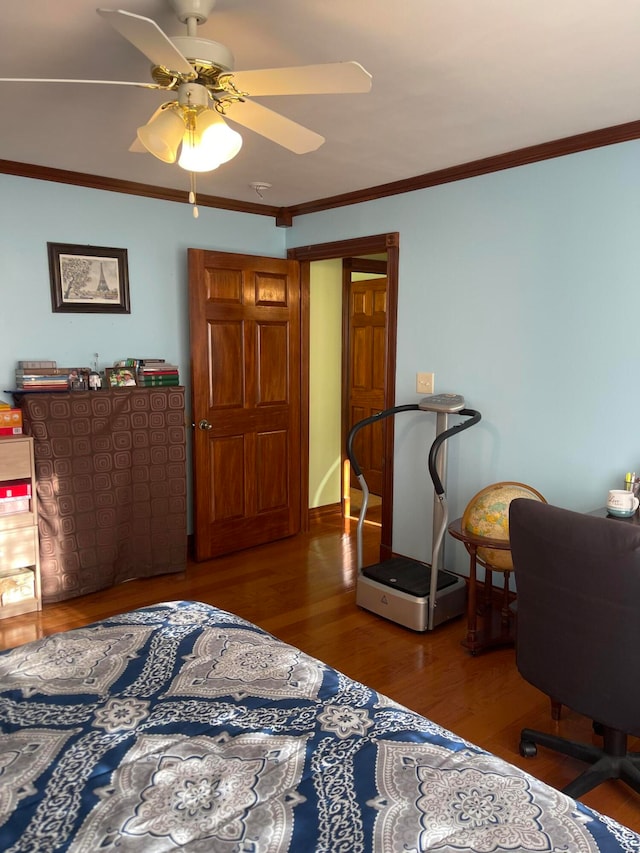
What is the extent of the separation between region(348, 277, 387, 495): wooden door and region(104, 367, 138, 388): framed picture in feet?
7.71

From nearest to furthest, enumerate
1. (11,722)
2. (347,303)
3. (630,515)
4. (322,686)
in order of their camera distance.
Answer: (11,722) → (322,686) → (630,515) → (347,303)

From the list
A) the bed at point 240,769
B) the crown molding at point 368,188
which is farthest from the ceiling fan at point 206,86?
the crown molding at point 368,188

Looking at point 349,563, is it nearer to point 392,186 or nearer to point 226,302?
point 226,302

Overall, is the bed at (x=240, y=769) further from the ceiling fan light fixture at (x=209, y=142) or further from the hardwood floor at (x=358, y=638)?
the ceiling fan light fixture at (x=209, y=142)

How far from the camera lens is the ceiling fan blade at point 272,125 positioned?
205 centimetres

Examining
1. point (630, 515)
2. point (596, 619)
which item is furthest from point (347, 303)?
point (596, 619)

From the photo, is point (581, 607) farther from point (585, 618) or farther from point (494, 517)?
point (494, 517)

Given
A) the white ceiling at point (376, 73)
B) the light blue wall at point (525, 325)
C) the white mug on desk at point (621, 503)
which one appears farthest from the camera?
the light blue wall at point (525, 325)

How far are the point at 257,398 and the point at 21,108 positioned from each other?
2.38 metres

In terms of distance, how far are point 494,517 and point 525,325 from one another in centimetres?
112

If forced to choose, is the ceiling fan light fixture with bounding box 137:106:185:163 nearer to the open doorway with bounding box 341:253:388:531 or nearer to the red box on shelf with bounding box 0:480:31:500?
the red box on shelf with bounding box 0:480:31:500

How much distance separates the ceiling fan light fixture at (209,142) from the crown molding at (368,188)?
6.47ft

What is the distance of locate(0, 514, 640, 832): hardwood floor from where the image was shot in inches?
99.3

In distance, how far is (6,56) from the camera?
2248 millimetres
